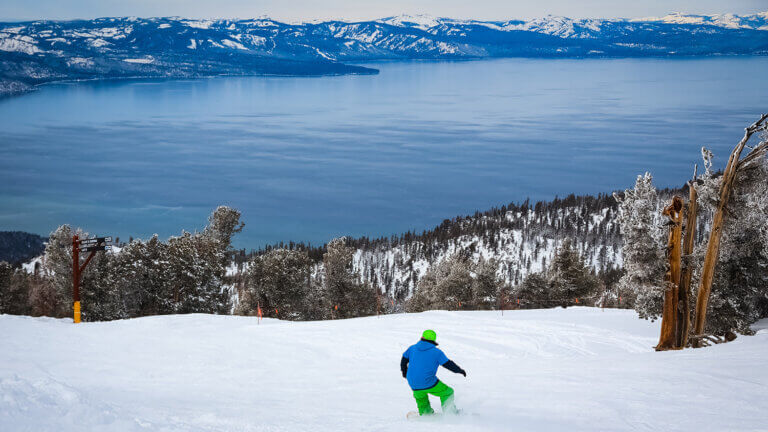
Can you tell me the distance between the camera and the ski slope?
28.6 ft

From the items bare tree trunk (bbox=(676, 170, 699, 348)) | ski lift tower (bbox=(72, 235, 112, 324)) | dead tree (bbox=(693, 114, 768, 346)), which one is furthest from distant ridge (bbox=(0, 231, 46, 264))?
dead tree (bbox=(693, 114, 768, 346))

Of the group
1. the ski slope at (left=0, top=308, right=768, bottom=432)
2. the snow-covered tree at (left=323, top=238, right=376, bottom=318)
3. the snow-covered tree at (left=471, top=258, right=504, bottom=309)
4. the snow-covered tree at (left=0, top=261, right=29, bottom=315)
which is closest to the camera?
the ski slope at (left=0, top=308, right=768, bottom=432)

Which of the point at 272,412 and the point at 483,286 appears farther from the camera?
the point at 483,286

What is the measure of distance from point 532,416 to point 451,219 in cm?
15184

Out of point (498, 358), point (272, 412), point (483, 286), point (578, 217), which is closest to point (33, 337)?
point (272, 412)

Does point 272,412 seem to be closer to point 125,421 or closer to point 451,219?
point 125,421

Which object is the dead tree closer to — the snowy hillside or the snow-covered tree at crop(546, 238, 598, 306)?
the snow-covered tree at crop(546, 238, 598, 306)

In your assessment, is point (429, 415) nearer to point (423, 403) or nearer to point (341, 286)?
point (423, 403)

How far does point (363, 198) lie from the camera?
6437 inches

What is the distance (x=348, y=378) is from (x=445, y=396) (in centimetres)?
537

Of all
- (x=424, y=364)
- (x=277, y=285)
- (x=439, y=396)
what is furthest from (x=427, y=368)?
(x=277, y=285)

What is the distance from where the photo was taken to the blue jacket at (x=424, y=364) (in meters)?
9.20

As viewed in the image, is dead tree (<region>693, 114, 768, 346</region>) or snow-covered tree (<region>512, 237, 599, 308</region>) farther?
snow-covered tree (<region>512, 237, 599, 308</region>)

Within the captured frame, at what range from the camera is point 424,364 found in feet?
30.2
